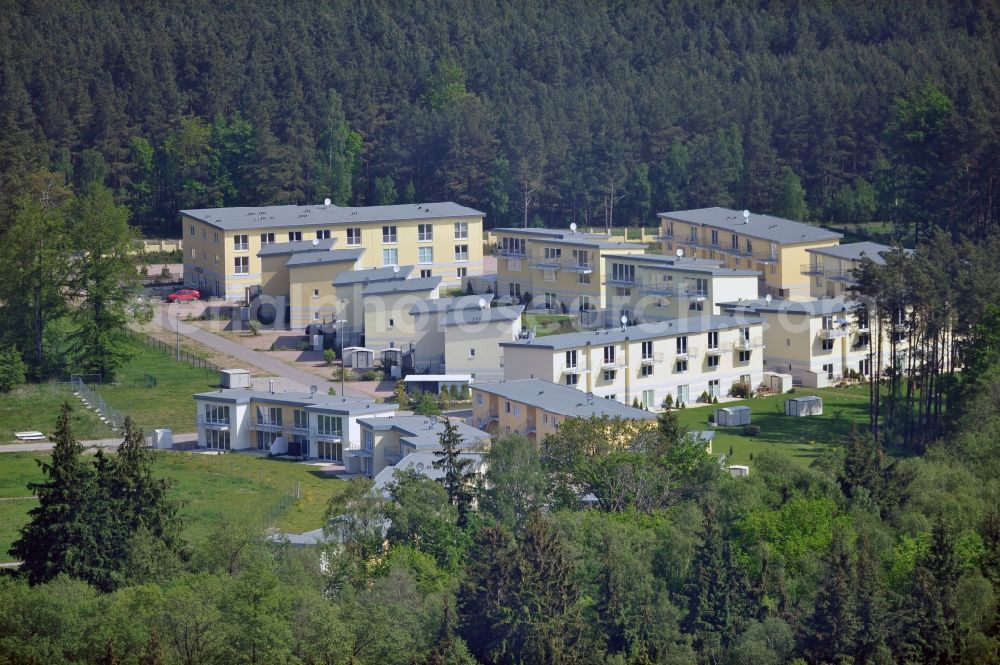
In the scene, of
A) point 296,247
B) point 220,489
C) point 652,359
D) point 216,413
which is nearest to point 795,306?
point 652,359

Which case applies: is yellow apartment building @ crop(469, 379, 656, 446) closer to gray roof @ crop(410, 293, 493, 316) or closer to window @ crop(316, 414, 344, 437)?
window @ crop(316, 414, 344, 437)

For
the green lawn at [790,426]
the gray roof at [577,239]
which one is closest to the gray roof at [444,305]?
the gray roof at [577,239]

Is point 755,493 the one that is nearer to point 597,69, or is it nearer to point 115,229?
point 115,229

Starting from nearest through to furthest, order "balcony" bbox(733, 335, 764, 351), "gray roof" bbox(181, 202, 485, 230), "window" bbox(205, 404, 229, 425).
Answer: "window" bbox(205, 404, 229, 425) < "balcony" bbox(733, 335, 764, 351) < "gray roof" bbox(181, 202, 485, 230)

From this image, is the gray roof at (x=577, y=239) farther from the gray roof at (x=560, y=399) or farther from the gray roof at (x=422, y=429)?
the gray roof at (x=422, y=429)

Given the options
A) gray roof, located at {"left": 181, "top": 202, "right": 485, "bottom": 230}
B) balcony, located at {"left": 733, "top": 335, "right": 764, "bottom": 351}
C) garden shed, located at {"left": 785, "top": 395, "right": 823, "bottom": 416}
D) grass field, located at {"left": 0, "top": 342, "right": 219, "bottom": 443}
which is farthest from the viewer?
gray roof, located at {"left": 181, "top": 202, "right": 485, "bottom": 230}

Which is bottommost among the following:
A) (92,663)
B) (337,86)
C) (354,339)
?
(92,663)

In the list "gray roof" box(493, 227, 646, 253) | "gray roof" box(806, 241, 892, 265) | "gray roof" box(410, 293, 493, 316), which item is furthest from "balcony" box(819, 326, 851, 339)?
"gray roof" box(493, 227, 646, 253)

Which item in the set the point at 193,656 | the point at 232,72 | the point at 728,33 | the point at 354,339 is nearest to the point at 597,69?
the point at 728,33
